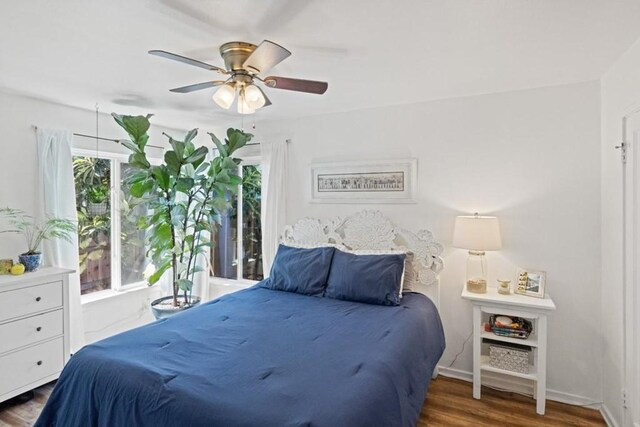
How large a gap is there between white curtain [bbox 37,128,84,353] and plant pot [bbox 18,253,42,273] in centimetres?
24

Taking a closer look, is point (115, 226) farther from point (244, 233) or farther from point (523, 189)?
point (523, 189)

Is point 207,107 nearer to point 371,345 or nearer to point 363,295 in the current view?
point 363,295

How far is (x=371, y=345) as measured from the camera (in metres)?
2.03

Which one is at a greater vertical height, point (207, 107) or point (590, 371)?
point (207, 107)

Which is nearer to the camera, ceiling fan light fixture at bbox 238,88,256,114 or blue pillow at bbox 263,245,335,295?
ceiling fan light fixture at bbox 238,88,256,114

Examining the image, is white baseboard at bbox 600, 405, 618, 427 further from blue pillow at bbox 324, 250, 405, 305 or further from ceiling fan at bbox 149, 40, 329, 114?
ceiling fan at bbox 149, 40, 329, 114

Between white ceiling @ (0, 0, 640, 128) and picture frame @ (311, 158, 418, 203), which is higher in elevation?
white ceiling @ (0, 0, 640, 128)

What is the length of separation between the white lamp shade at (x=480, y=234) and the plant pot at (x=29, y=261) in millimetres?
3393

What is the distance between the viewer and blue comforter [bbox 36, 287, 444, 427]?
146 cm

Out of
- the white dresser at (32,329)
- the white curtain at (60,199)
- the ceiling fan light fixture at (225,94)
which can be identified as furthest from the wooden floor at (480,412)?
the ceiling fan light fixture at (225,94)

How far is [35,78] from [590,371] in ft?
15.3

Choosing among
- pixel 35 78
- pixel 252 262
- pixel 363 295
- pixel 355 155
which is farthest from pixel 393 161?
pixel 35 78

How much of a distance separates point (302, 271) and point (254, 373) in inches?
58.0

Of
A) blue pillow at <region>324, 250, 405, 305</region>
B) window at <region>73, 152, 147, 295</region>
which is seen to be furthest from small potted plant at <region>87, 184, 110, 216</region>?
blue pillow at <region>324, 250, 405, 305</region>
